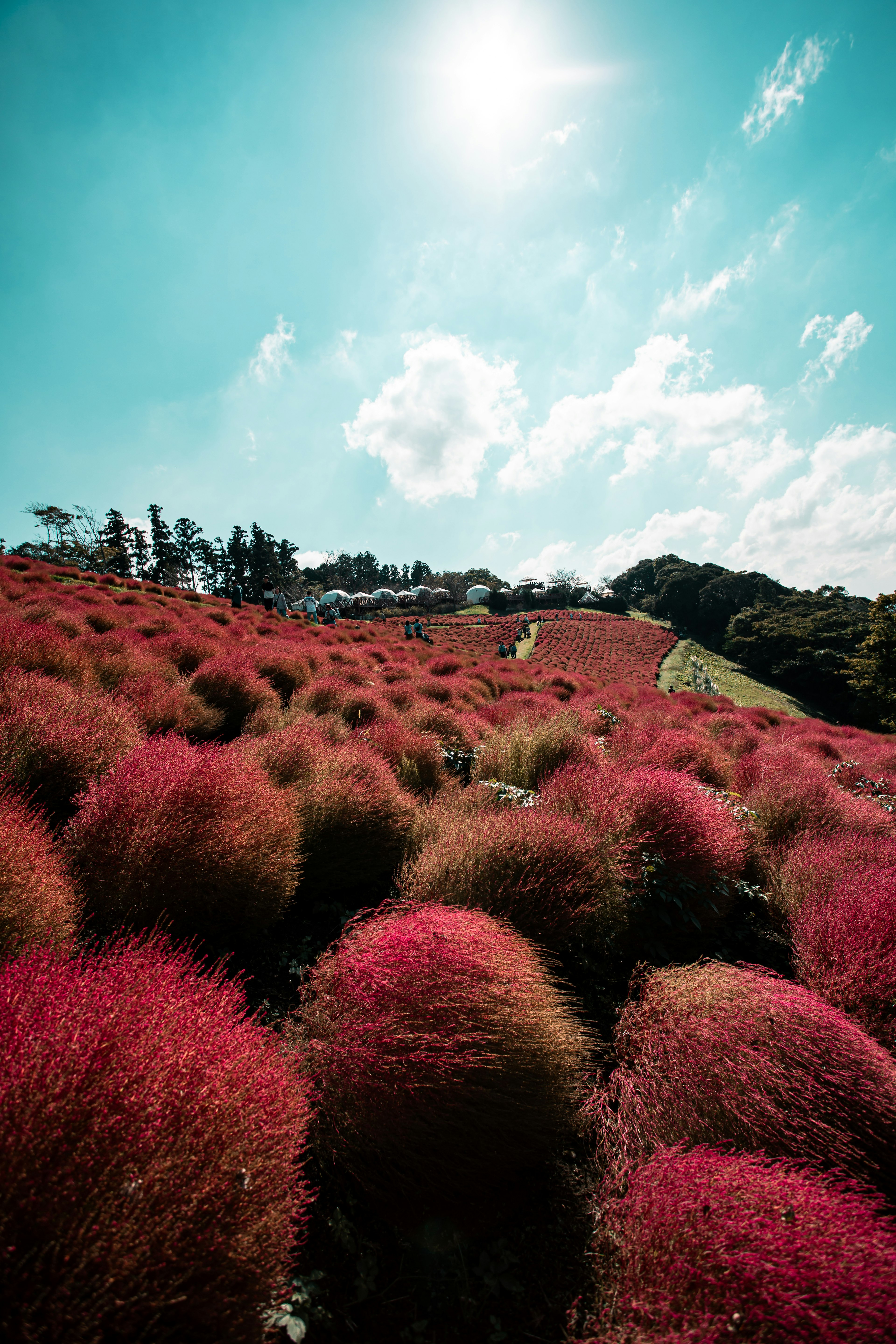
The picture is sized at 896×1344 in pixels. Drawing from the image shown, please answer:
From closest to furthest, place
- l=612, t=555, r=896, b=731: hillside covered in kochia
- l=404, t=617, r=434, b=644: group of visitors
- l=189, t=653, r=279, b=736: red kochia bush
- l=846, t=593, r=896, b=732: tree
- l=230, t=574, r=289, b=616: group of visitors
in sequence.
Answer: l=189, t=653, r=279, b=736: red kochia bush → l=230, t=574, r=289, b=616: group of visitors → l=404, t=617, r=434, b=644: group of visitors → l=846, t=593, r=896, b=732: tree → l=612, t=555, r=896, b=731: hillside covered in kochia

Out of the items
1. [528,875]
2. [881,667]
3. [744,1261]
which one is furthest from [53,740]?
[881,667]

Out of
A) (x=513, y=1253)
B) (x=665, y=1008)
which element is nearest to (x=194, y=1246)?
(x=513, y=1253)

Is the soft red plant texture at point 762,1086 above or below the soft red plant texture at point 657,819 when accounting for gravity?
below

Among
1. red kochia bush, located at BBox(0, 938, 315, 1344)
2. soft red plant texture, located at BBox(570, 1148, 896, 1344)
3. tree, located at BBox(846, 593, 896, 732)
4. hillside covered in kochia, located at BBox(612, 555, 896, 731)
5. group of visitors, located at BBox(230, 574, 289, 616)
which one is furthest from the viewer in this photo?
hillside covered in kochia, located at BBox(612, 555, 896, 731)

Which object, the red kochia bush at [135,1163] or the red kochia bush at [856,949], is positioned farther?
the red kochia bush at [856,949]

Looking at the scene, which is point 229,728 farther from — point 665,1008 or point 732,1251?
point 732,1251

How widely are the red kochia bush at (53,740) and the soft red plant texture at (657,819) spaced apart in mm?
4707

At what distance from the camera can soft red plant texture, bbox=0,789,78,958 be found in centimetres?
256

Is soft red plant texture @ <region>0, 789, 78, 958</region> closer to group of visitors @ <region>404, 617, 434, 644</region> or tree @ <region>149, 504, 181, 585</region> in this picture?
group of visitors @ <region>404, 617, 434, 644</region>

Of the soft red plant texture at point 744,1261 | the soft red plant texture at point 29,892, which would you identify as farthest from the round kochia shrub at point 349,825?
the soft red plant texture at point 744,1261

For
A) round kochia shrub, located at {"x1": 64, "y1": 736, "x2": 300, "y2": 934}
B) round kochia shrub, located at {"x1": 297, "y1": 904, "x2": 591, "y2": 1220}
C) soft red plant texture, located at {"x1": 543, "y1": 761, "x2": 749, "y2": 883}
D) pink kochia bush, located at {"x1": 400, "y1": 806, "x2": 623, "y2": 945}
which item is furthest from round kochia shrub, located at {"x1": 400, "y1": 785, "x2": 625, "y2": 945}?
round kochia shrub, located at {"x1": 64, "y1": 736, "x2": 300, "y2": 934}

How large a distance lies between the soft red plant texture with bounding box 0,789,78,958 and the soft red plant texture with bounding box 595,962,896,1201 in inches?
141

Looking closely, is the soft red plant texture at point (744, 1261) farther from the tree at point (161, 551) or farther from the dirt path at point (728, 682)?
the tree at point (161, 551)

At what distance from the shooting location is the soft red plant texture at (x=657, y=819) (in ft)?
16.7
